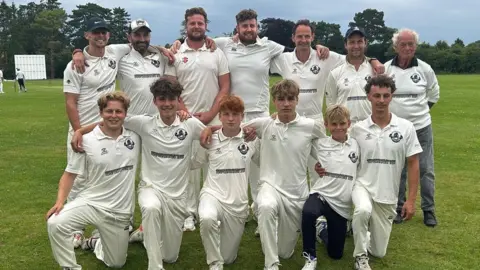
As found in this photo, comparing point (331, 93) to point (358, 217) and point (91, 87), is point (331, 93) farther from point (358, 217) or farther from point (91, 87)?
point (91, 87)

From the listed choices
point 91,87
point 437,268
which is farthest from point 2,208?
point 437,268

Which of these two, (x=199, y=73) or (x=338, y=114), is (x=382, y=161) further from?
(x=199, y=73)

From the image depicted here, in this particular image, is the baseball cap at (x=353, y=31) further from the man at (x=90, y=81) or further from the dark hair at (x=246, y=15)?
the man at (x=90, y=81)

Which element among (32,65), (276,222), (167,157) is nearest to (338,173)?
(276,222)

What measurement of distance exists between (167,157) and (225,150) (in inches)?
24.9

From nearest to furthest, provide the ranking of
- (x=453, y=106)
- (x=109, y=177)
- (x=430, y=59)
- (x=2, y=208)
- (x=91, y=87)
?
(x=109, y=177), (x=91, y=87), (x=2, y=208), (x=453, y=106), (x=430, y=59)

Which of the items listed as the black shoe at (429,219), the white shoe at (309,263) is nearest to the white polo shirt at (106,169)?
the white shoe at (309,263)

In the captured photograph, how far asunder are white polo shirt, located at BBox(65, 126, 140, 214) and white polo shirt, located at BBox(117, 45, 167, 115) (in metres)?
0.94

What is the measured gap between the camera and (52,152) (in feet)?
38.7

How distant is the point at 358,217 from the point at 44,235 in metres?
3.84

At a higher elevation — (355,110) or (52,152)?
(355,110)

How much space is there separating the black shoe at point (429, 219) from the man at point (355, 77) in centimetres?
168

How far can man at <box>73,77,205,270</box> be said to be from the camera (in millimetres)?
5078

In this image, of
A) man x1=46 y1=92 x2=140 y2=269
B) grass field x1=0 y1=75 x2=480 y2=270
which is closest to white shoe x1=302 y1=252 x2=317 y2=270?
grass field x1=0 y1=75 x2=480 y2=270
